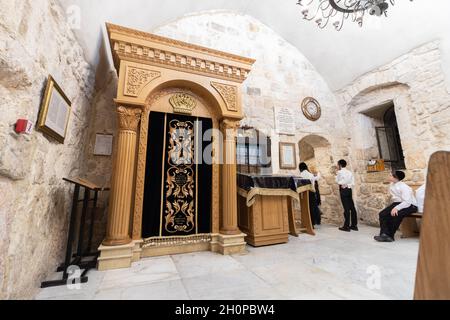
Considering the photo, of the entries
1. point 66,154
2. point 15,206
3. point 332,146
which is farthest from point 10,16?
point 332,146

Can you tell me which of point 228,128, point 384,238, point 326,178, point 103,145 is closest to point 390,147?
point 326,178

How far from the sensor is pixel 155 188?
258 cm

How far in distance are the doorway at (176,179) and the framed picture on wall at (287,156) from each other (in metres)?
2.30

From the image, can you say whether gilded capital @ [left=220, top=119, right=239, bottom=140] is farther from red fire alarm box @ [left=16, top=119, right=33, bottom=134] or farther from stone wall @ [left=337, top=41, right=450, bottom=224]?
stone wall @ [left=337, top=41, right=450, bottom=224]

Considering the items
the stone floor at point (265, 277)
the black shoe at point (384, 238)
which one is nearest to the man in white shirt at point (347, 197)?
the black shoe at point (384, 238)

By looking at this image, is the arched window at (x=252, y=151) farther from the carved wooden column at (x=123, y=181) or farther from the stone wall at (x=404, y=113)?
the stone wall at (x=404, y=113)

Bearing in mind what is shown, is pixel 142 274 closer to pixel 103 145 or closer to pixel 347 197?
pixel 103 145

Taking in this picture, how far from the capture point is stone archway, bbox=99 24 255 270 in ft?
7.57

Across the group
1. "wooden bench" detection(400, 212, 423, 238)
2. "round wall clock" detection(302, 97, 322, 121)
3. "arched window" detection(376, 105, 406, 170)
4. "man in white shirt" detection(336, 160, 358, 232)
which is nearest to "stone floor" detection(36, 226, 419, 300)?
"wooden bench" detection(400, 212, 423, 238)

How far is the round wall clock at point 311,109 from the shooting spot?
5121 mm

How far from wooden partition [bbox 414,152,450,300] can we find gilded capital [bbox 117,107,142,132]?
2632mm

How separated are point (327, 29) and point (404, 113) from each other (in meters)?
2.61

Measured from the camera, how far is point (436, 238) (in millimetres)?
733
